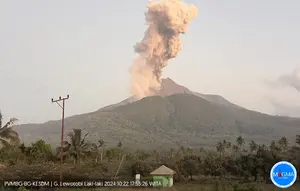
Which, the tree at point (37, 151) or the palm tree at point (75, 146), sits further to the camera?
the tree at point (37, 151)

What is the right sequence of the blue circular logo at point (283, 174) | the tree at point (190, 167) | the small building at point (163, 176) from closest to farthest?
the blue circular logo at point (283, 174), the small building at point (163, 176), the tree at point (190, 167)

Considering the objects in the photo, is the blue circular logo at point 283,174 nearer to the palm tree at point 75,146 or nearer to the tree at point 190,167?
the palm tree at point 75,146

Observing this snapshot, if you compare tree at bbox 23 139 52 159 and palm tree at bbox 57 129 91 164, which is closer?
palm tree at bbox 57 129 91 164

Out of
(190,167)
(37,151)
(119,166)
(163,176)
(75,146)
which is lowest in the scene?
(163,176)

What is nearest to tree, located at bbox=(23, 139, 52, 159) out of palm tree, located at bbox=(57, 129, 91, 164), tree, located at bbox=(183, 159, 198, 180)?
palm tree, located at bbox=(57, 129, 91, 164)

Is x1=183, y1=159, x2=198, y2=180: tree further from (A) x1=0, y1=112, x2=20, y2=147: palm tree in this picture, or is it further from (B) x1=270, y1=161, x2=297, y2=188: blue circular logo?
(B) x1=270, y1=161, x2=297, y2=188: blue circular logo

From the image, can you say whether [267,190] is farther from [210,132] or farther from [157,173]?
[210,132]

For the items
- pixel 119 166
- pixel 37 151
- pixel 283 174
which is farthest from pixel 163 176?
pixel 283 174

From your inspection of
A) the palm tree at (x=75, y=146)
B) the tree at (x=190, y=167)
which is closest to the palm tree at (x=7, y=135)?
the palm tree at (x=75, y=146)

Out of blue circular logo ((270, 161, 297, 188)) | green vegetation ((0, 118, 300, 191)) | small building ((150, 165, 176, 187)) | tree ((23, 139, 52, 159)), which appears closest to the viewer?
blue circular logo ((270, 161, 297, 188))

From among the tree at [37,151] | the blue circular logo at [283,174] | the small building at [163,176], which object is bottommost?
the small building at [163,176]

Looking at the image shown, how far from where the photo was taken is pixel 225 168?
144 feet

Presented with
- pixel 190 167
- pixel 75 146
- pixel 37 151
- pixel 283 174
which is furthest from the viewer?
pixel 190 167

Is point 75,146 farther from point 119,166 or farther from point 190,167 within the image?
point 190,167
